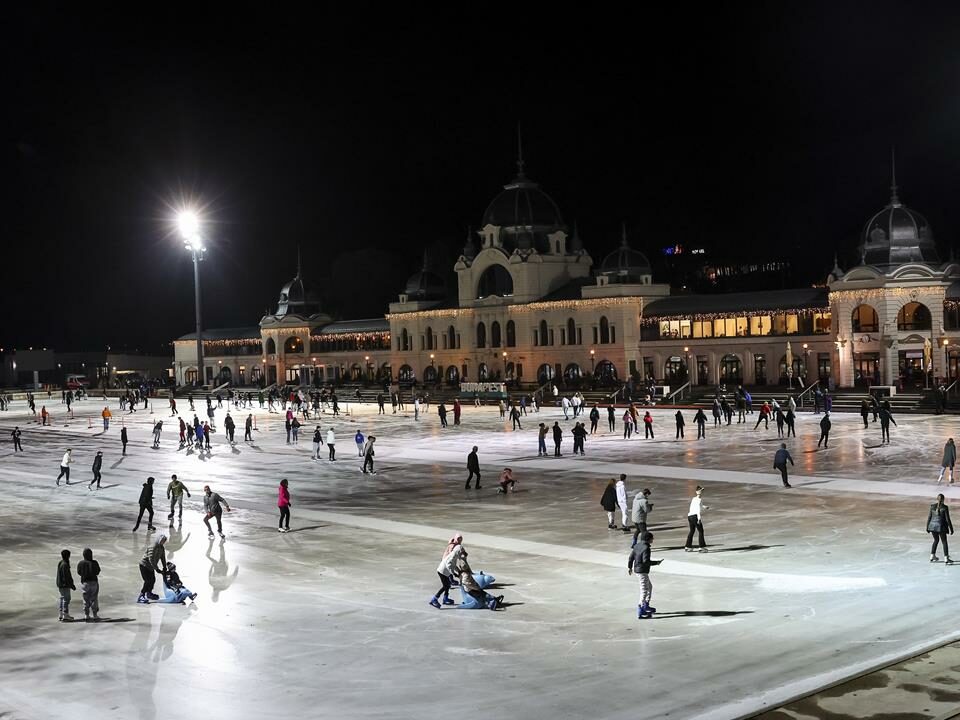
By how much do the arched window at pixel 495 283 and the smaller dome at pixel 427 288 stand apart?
925cm

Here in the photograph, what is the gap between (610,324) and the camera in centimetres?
8925

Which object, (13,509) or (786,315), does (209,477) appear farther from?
(786,315)

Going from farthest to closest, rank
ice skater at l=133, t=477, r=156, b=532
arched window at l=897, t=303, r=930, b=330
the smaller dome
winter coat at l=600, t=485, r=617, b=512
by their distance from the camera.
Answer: the smaller dome < arched window at l=897, t=303, r=930, b=330 < ice skater at l=133, t=477, r=156, b=532 < winter coat at l=600, t=485, r=617, b=512

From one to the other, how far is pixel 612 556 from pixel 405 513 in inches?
311

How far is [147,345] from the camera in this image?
181 metres

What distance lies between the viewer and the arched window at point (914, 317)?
6894 cm

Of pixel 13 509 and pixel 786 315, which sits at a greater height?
pixel 786 315

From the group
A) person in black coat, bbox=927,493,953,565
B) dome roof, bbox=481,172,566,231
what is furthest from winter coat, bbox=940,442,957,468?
dome roof, bbox=481,172,566,231

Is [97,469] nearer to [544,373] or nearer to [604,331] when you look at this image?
[604,331]

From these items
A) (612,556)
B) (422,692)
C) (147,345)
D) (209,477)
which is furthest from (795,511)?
(147,345)

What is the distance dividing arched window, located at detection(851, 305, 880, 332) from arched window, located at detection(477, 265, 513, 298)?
33997 mm

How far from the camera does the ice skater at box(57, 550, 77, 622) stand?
57.5ft

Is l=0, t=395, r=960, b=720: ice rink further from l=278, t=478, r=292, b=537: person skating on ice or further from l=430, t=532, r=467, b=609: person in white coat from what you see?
l=278, t=478, r=292, b=537: person skating on ice

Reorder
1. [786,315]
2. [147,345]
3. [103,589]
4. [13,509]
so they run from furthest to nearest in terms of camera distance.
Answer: [147,345]
[786,315]
[13,509]
[103,589]
